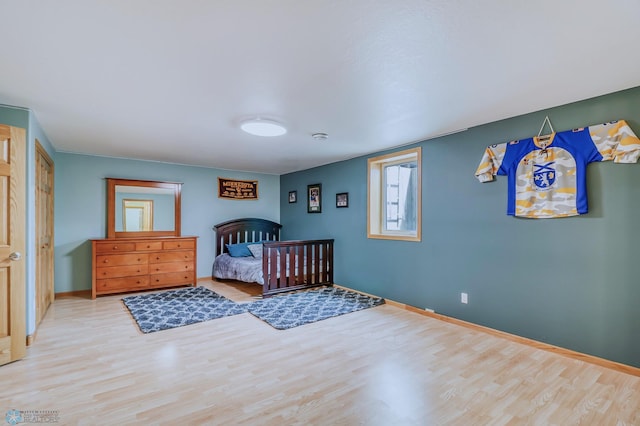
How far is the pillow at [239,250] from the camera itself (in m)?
5.73

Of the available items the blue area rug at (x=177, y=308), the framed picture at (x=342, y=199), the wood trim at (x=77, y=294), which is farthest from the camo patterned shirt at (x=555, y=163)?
the wood trim at (x=77, y=294)

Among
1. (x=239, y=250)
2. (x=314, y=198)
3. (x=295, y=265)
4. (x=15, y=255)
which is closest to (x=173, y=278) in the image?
(x=239, y=250)

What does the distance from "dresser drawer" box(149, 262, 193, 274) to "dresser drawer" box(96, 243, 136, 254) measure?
16.8 inches

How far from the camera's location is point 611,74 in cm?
215

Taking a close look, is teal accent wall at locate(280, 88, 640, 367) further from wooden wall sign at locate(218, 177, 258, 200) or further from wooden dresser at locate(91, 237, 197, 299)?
wooden dresser at locate(91, 237, 197, 299)

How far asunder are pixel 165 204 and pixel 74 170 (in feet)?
4.45

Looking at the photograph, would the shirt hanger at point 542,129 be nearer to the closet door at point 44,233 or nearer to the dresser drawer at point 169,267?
the closet door at point 44,233

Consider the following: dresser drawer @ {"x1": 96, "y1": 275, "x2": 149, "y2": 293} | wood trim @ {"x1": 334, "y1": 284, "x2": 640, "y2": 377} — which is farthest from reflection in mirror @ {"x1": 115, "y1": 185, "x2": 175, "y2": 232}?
wood trim @ {"x1": 334, "y1": 284, "x2": 640, "y2": 377}

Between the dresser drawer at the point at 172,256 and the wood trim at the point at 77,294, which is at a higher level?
the dresser drawer at the point at 172,256

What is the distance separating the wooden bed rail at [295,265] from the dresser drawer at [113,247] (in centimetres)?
208

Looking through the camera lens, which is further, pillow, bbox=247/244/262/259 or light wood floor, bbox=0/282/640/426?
pillow, bbox=247/244/262/259

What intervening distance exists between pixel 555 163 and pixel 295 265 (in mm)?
3575

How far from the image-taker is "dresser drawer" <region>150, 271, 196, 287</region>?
4.95 meters

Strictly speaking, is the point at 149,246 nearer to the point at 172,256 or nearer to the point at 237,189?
the point at 172,256
